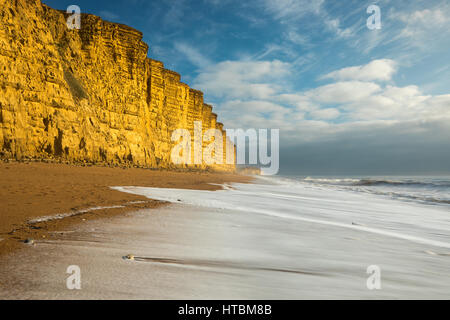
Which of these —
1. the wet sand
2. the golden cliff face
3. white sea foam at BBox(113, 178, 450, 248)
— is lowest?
white sea foam at BBox(113, 178, 450, 248)

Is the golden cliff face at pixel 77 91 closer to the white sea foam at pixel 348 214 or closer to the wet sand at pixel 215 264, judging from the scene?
the white sea foam at pixel 348 214

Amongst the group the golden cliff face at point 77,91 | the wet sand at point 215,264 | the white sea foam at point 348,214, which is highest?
the golden cliff face at point 77,91

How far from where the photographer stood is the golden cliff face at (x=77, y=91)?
42.7 feet

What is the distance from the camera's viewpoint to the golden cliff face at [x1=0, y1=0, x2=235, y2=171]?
13.0 meters

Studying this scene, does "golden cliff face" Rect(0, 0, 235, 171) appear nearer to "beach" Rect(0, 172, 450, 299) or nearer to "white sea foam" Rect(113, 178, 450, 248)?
"white sea foam" Rect(113, 178, 450, 248)

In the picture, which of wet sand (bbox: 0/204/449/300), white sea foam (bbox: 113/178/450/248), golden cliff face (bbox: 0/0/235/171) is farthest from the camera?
golden cliff face (bbox: 0/0/235/171)

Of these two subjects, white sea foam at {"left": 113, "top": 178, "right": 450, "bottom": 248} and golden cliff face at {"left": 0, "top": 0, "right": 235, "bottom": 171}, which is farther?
golden cliff face at {"left": 0, "top": 0, "right": 235, "bottom": 171}

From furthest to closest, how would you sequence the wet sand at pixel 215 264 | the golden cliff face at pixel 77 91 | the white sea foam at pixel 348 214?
the golden cliff face at pixel 77 91 < the white sea foam at pixel 348 214 < the wet sand at pixel 215 264

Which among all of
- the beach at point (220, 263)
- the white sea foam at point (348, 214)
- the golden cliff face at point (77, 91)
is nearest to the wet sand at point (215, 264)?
the beach at point (220, 263)

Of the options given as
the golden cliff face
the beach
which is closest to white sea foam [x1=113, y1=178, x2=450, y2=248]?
the beach

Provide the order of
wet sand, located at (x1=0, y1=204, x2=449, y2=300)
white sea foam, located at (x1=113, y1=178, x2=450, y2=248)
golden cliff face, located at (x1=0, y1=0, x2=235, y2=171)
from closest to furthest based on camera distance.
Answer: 1. wet sand, located at (x1=0, y1=204, x2=449, y2=300)
2. white sea foam, located at (x1=113, y1=178, x2=450, y2=248)
3. golden cliff face, located at (x1=0, y1=0, x2=235, y2=171)

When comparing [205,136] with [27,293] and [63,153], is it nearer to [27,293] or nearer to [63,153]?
[63,153]

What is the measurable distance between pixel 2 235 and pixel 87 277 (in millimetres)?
1208

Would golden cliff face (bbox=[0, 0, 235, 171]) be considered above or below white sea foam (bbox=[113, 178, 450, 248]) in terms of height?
above
